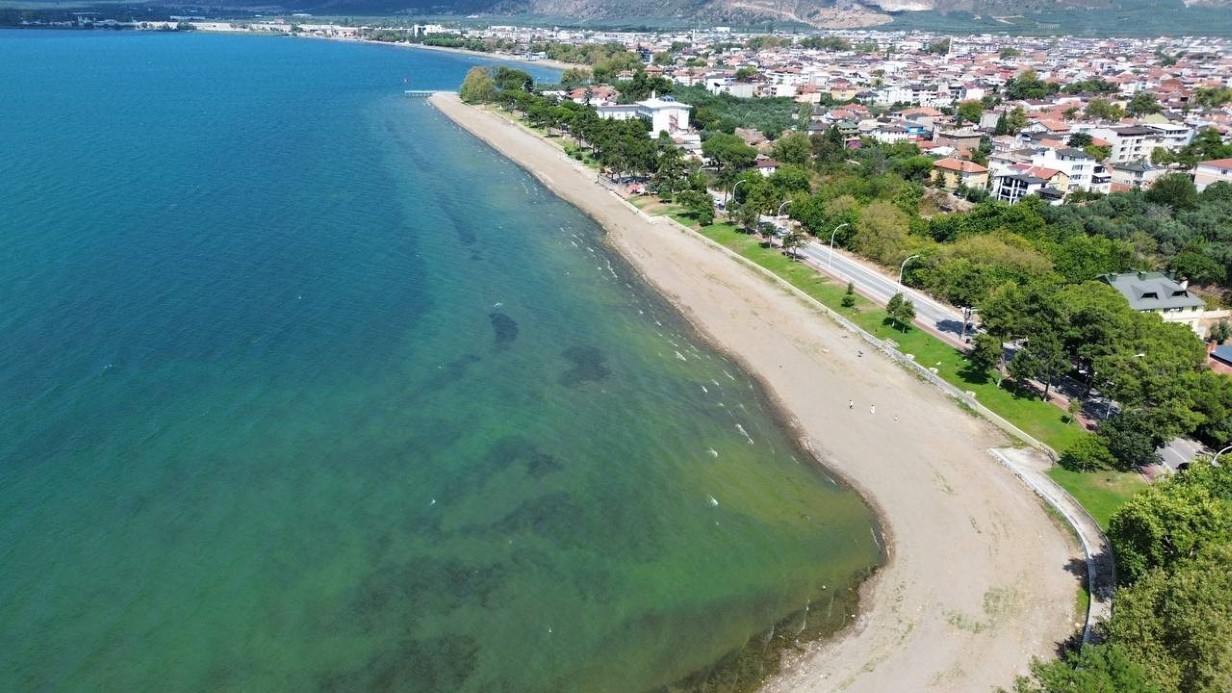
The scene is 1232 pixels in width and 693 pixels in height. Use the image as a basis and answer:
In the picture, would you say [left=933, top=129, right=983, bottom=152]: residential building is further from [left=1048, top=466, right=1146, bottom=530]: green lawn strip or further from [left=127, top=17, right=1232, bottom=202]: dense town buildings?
[left=1048, top=466, right=1146, bottom=530]: green lawn strip

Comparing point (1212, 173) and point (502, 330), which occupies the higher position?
point (1212, 173)

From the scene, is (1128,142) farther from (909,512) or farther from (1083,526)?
(909,512)

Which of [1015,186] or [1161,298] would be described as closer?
[1161,298]

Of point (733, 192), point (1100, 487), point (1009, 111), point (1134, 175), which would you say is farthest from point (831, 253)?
point (1009, 111)

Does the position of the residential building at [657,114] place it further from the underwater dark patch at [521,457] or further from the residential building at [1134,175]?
the underwater dark patch at [521,457]

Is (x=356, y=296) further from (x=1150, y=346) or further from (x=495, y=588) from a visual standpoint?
(x=1150, y=346)

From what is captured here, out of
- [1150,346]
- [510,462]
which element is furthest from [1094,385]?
[510,462]
